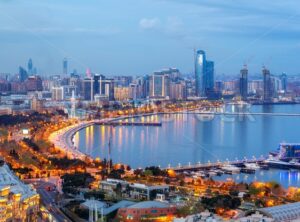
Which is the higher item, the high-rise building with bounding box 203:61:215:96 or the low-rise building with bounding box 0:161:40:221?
the high-rise building with bounding box 203:61:215:96

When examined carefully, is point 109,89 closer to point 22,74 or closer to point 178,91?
point 178,91

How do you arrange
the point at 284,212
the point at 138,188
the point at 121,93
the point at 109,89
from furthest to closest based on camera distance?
the point at 121,93
the point at 109,89
the point at 138,188
the point at 284,212

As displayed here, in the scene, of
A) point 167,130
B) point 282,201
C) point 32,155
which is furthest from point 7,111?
point 282,201

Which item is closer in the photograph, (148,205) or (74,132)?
(148,205)

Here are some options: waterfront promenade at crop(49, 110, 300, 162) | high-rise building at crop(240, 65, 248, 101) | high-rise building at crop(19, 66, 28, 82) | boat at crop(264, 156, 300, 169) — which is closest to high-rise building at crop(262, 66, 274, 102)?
high-rise building at crop(240, 65, 248, 101)

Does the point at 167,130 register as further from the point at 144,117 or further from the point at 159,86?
the point at 159,86

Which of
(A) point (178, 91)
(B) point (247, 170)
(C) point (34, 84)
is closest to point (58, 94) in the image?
(C) point (34, 84)

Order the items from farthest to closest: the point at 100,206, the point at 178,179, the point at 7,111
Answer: the point at 7,111
the point at 178,179
the point at 100,206

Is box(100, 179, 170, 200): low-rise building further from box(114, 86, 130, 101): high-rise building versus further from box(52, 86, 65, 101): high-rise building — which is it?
box(114, 86, 130, 101): high-rise building
